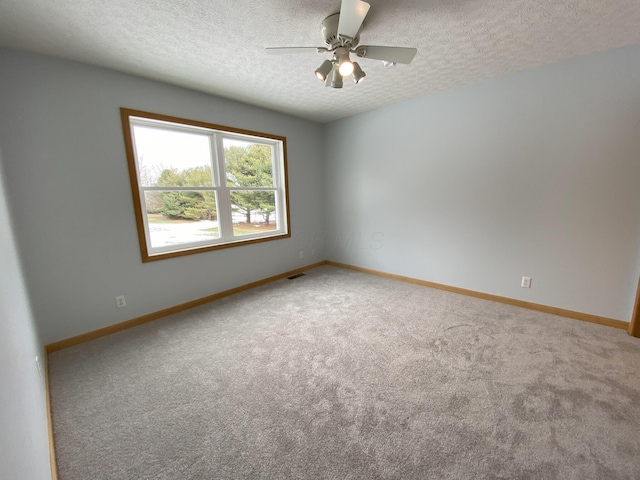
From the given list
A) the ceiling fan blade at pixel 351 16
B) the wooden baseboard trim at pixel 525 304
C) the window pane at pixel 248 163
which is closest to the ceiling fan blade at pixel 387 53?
the ceiling fan blade at pixel 351 16

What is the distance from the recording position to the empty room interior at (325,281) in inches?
53.7

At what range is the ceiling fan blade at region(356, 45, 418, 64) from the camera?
1.72m

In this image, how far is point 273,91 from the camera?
2.95 meters

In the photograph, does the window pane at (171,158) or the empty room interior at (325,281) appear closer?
the empty room interior at (325,281)

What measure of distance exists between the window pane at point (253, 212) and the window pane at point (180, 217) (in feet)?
0.97

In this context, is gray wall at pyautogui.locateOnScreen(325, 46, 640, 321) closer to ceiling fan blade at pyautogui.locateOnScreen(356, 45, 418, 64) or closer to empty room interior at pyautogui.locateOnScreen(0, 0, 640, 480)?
empty room interior at pyautogui.locateOnScreen(0, 0, 640, 480)

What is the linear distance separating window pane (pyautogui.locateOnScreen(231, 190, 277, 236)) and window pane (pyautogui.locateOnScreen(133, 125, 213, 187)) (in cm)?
48

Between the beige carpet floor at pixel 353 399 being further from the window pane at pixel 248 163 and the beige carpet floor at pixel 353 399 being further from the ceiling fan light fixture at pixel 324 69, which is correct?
the ceiling fan light fixture at pixel 324 69

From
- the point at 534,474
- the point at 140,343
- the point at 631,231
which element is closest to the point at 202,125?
the point at 140,343

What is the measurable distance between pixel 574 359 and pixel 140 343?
11.8ft

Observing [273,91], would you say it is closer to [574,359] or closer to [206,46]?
[206,46]

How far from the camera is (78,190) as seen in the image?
227cm

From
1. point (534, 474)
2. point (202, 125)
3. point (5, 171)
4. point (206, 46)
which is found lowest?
point (534, 474)

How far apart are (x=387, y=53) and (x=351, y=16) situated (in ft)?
1.39
